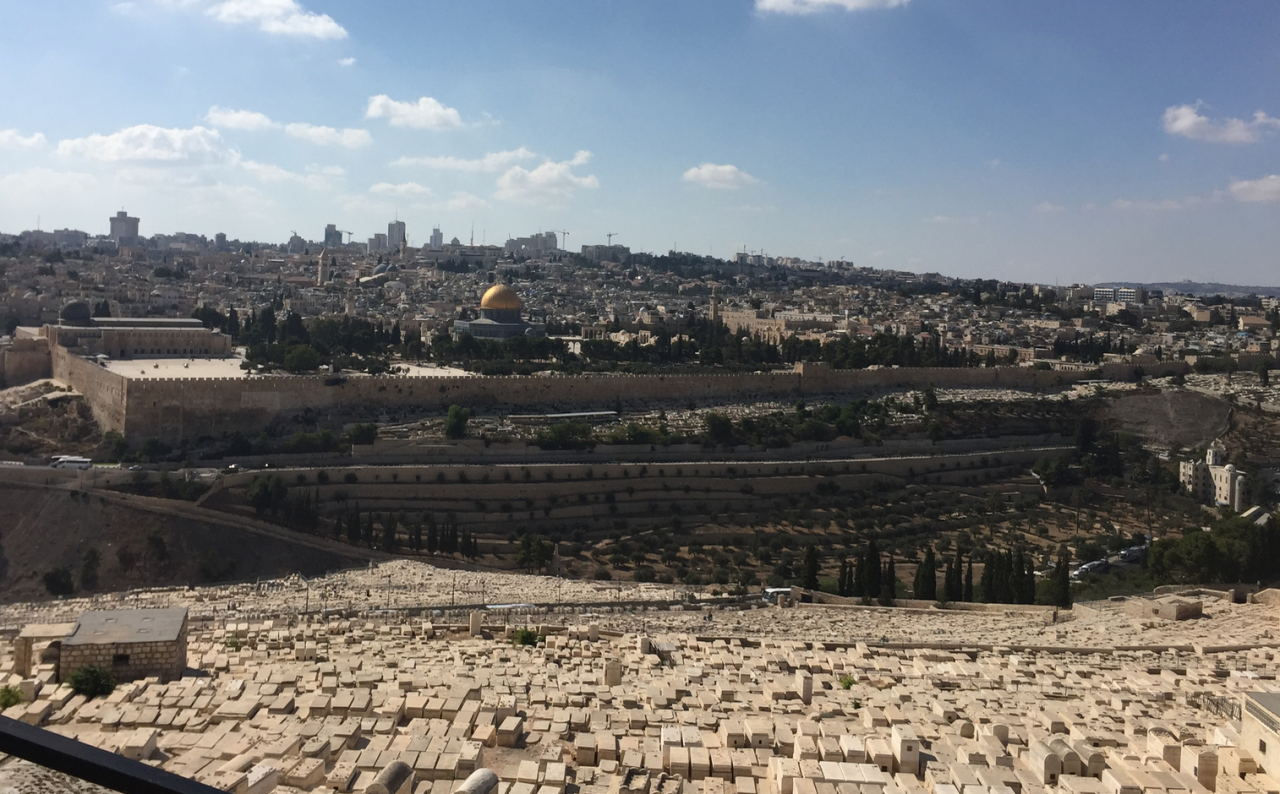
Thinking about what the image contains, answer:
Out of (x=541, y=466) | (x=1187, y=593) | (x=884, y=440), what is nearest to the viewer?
(x=1187, y=593)

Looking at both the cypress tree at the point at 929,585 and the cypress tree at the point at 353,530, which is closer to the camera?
the cypress tree at the point at 929,585

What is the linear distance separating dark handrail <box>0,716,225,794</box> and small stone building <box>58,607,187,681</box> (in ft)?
24.9

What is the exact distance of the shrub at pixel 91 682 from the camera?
778 cm

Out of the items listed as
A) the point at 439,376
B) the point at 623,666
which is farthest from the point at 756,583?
the point at 439,376

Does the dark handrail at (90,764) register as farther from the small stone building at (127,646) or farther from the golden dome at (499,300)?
the golden dome at (499,300)

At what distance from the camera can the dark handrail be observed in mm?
1221

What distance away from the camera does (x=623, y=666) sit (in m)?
9.89

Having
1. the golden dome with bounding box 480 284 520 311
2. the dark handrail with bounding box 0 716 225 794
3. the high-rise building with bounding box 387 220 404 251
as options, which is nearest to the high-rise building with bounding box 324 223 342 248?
the high-rise building with bounding box 387 220 404 251

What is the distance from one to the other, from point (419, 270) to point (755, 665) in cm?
6299

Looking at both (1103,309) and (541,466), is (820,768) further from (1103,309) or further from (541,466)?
(1103,309)

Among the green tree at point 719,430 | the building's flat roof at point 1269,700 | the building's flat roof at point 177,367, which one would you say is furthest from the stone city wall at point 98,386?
the building's flat roof at point 1269,700

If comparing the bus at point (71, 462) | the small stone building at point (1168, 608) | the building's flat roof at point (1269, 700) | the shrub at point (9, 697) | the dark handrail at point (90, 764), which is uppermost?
the dark handrail at point (90, 764)

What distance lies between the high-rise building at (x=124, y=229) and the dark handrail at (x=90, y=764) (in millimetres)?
104189

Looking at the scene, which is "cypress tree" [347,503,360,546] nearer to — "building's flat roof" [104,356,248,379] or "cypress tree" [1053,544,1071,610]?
"building's flat roof" [104,356,248,379]
